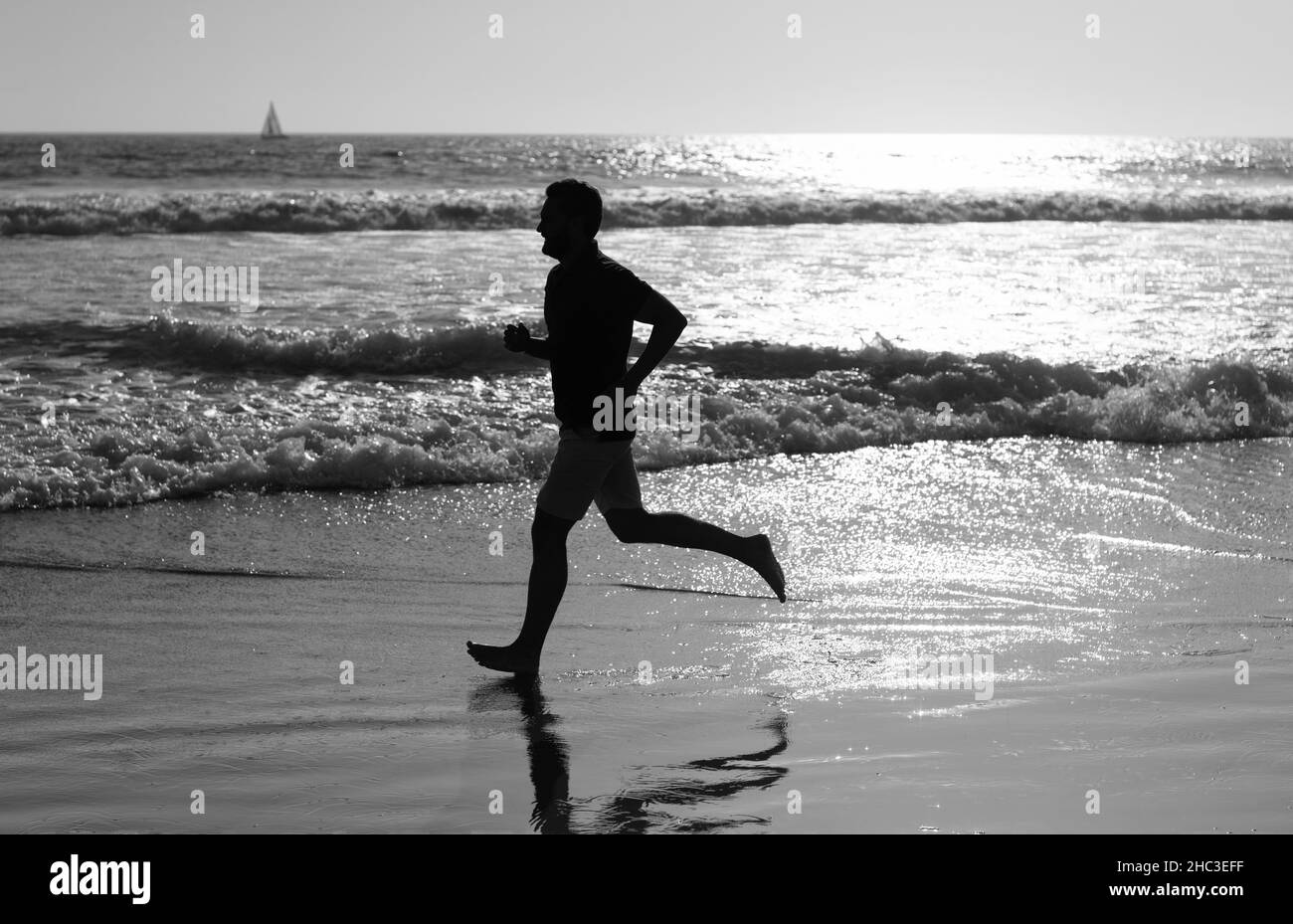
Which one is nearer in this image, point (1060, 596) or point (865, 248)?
point (1060, 596)

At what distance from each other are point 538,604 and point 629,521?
47cm

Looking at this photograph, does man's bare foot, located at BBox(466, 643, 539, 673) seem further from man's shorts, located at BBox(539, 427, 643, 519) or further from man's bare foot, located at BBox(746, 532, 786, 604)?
man's bare foot, located at BBox(746, 532, 786, 604)

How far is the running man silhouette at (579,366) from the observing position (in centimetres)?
464

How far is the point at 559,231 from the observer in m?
4.64

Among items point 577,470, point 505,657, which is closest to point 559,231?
point 577,470

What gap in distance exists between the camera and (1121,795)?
3.80 meters

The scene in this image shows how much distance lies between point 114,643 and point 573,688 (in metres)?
1.99

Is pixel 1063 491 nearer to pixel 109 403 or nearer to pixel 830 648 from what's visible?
pixel 830 648

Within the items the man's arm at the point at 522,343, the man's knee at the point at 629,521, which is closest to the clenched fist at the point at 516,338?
the man's arm at the point at 522,343

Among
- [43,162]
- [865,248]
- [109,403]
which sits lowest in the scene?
[109,403]

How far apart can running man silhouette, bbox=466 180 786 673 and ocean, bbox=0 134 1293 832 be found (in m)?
0.40

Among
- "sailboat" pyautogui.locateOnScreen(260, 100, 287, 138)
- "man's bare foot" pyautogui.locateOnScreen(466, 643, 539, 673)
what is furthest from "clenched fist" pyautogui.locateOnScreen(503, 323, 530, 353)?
"sailboat" pyautogui.locateOnScreen(260, 100, 287, 138)
